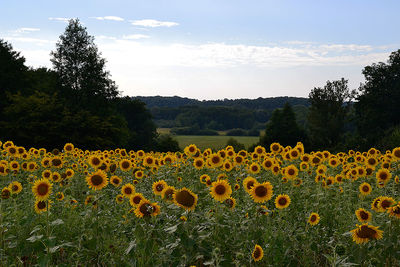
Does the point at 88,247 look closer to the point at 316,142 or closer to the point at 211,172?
the point at 211,172

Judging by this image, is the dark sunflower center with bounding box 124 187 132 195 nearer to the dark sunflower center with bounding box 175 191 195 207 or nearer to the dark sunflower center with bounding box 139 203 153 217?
the dark sunflower center with bounding box 139 203 153 217

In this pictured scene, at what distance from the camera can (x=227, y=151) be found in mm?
8523

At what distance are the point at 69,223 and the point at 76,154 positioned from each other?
21.6 ft

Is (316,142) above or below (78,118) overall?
below

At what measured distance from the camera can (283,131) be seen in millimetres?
60125

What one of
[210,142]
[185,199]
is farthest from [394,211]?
[210,142]

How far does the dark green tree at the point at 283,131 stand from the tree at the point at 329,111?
7.14 ft

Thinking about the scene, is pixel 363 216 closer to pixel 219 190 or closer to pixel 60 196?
pixel 219 190

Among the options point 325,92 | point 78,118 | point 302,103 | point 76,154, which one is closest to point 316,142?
point 325,92

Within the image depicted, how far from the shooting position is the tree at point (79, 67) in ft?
151

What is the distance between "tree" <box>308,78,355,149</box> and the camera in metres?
58.6

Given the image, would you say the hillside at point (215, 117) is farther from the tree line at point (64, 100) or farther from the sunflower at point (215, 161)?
the sunflower at point (215, 161)

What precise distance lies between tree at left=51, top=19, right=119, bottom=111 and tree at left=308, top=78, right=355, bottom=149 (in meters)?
31.0

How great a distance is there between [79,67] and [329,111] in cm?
3696
